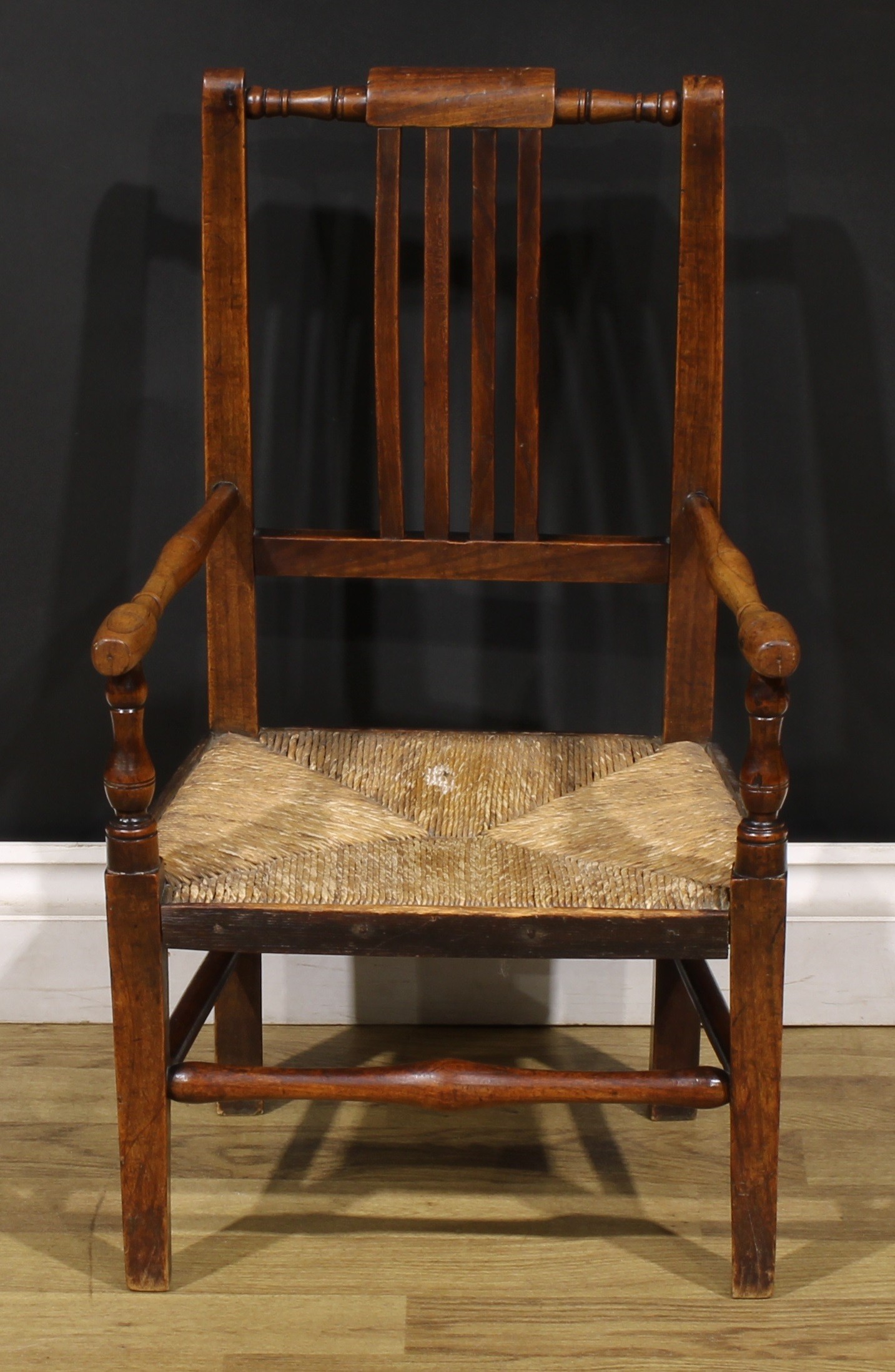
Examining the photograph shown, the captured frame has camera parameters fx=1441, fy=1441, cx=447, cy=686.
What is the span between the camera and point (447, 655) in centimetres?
166

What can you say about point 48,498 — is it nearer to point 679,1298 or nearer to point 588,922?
point 588,922

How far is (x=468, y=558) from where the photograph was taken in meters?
1.41

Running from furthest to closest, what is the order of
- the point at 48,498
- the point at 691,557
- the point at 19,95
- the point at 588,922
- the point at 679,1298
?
the point at 48,498 → the point at 19,95 → the point at 691,557 → the point at 679,1298 → the point at 588,922

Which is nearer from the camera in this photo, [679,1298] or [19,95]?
[679,1298]

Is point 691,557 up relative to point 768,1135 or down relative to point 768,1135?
up

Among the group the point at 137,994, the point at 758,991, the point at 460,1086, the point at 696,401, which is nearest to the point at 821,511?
the point at 696,401

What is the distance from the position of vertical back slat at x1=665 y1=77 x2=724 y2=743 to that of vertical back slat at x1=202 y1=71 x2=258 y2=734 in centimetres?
41

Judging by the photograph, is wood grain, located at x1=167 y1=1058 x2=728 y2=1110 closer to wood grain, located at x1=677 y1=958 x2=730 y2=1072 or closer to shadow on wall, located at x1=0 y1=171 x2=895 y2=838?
wood grain, located at x1=677 y1=958 x2=730 y2=1072

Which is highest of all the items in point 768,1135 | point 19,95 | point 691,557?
point 19,95

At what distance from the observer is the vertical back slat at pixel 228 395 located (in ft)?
4.35

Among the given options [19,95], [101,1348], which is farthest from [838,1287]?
[19,95]

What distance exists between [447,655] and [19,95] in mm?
756

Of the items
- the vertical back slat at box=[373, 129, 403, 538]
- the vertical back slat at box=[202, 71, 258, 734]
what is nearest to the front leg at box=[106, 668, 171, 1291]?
the vertical back slat at box=[202, 71, 258, 734]

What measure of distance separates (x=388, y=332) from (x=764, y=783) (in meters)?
0.58
